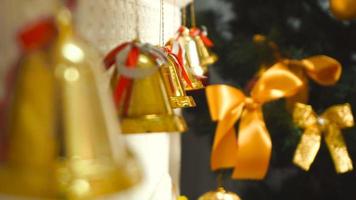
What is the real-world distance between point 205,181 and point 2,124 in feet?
3.43

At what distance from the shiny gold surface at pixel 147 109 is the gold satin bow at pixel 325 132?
0.58m

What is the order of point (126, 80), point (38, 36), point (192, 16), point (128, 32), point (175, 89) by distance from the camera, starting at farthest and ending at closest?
point (192, 16), point (128, 32), point (175, 89), point (126, 80), point (38, 36)

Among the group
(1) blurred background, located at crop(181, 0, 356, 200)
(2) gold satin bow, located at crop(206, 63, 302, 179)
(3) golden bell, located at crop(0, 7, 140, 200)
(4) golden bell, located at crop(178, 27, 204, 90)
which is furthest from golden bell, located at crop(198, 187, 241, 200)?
(3) golden bell, located at crop(0, 7, 140, 200)

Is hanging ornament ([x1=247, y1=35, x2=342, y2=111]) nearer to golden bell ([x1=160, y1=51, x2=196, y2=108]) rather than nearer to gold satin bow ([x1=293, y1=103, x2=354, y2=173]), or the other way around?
gold satin bow ([x1=293, y1=103, x2=354, y2=173])

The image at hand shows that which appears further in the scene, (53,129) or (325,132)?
(325,132)

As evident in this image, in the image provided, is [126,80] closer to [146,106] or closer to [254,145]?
[146,106]

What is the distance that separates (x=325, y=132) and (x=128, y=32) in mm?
522

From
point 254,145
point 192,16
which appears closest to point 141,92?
point 254,145

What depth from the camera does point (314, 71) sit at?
1.04m

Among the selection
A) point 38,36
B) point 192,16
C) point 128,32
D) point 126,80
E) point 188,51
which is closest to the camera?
point 38,36

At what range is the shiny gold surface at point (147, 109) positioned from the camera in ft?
1.59

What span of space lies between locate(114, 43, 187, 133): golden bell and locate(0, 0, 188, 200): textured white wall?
67 millimetres

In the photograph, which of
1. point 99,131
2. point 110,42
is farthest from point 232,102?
point 99,131

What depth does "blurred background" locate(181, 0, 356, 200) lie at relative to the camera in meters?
1.09
